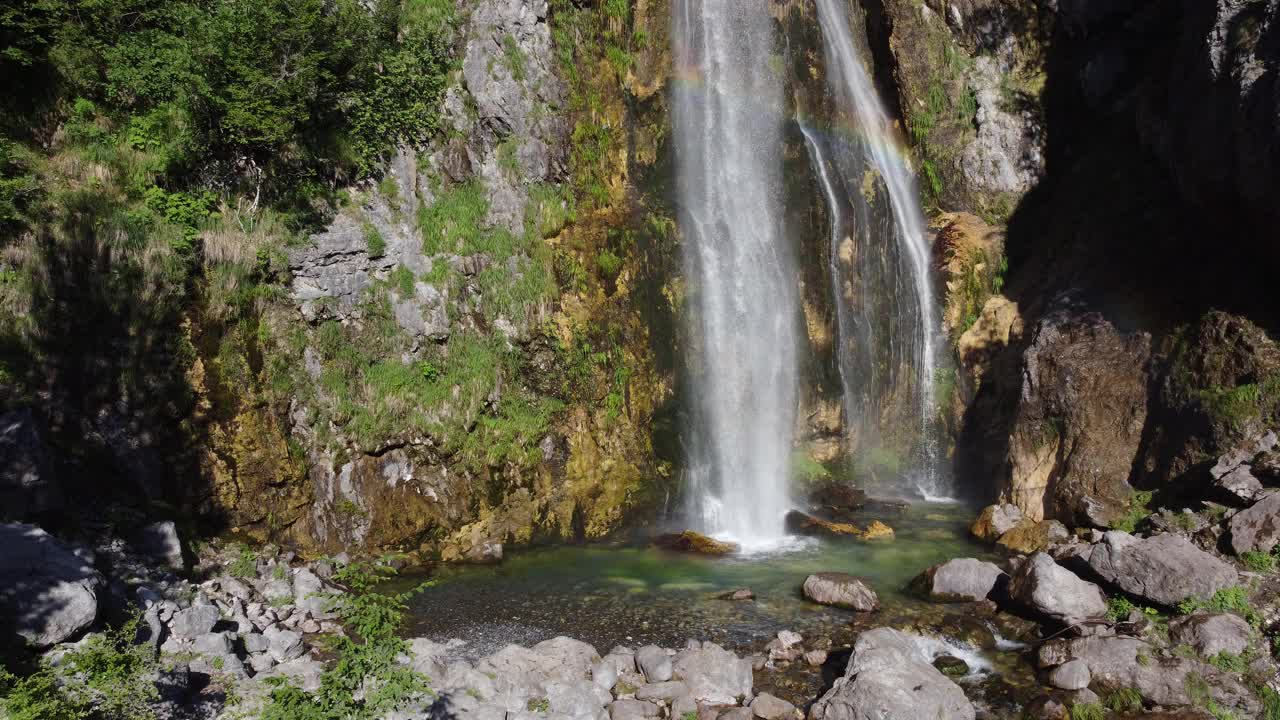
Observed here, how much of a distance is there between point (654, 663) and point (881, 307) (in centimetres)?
1398

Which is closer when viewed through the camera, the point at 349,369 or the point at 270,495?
the point at 270,495

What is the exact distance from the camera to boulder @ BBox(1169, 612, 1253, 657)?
29.8 ft

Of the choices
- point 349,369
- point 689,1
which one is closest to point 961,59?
point 689,1

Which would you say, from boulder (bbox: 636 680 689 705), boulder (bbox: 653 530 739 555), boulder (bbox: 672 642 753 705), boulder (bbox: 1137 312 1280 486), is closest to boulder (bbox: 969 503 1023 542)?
boulder (bbox: 1137 312 1280 486)

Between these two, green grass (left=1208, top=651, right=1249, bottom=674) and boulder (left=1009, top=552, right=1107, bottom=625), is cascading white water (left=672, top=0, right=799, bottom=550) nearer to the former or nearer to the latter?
boulder (left=1009, top=552, right=1107, bottom=625)

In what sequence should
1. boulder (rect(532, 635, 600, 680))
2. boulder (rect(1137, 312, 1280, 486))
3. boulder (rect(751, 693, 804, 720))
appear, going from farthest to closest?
boulder (rect(1137, 312, 1280, 486)) < boulder (rect(532, 635, 600, 680)) < boulder (rect(751, 693, 804, 720))

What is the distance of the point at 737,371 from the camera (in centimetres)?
1905

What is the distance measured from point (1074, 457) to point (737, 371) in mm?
7368

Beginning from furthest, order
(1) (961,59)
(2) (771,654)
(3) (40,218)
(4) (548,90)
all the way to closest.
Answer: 1. (1) (961,59)
2. (4) (548,90)
3. (3) (40,218)
4. (2) (771,654)

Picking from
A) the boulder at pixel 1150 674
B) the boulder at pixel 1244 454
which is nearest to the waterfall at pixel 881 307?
the boulder at pixel 1244 454

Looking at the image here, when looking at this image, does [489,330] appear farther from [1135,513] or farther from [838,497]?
[1135,513]

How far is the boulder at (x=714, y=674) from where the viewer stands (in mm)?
9102

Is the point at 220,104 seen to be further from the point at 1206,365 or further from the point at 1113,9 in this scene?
the point at 1113,9

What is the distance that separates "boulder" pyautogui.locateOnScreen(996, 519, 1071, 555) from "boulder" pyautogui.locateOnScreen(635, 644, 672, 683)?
25.0 ft
